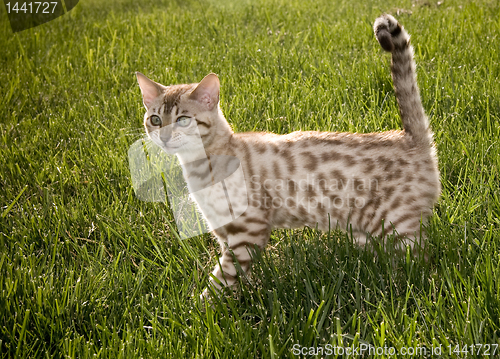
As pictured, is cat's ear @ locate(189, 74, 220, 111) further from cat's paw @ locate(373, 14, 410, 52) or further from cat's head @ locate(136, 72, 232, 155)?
cat's paw @ locate(373, 14, 410, 52)

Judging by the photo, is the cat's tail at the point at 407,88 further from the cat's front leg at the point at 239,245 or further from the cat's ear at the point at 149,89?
the cat's ear at the point at 149,89

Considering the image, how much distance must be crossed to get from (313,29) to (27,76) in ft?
12.2

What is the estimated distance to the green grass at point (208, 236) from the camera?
2.34 metres

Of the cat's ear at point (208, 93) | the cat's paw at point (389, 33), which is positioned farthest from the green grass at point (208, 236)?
the cat's paw at point (389, 33)

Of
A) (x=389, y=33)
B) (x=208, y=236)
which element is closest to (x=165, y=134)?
(x=208, y=236)

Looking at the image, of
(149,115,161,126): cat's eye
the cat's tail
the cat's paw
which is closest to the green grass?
the cat's tail

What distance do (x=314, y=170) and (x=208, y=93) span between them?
84 centimetres

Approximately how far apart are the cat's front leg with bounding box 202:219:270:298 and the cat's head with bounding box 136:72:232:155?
581 mm

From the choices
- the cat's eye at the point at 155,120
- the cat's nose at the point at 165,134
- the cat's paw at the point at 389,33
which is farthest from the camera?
the cat's eye at the point at 155,120

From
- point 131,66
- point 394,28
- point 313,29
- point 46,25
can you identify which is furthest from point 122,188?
point 46,25

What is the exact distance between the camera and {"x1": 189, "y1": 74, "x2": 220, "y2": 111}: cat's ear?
10.1 ft

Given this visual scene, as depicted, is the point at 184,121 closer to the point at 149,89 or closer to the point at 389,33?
the point at 149,89

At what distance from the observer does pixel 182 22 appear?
7.36 meters

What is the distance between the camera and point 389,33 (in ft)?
9.37
